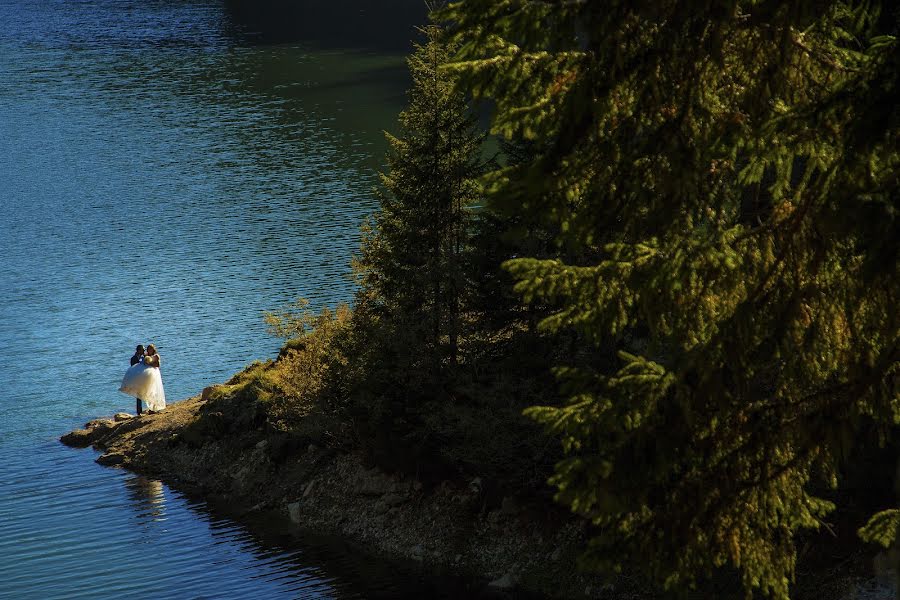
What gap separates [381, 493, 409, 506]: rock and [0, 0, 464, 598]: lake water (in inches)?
74.2

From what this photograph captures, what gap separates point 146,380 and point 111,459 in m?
3.13

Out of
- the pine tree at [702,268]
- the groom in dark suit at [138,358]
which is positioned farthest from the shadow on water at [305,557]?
the pine tree at [702,268]

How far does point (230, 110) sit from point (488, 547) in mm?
61219

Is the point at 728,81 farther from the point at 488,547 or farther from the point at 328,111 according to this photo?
the point at 328,111

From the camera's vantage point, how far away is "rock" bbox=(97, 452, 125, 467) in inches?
1412

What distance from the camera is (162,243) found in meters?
56.5

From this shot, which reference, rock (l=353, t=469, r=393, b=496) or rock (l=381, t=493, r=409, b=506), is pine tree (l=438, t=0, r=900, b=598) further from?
rock (l=353, t=469, r=393, b=496)

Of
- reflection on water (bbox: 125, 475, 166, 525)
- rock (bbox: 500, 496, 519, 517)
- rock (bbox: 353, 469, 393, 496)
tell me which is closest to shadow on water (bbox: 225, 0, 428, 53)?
reflection on water (bbox: 125, 475, 166, 525)

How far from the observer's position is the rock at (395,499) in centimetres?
2991

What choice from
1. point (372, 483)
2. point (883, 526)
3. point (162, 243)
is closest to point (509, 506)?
point (372, 483)

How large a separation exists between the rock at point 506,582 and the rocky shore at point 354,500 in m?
0.02

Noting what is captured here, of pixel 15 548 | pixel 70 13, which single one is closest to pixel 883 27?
pixel 15 548

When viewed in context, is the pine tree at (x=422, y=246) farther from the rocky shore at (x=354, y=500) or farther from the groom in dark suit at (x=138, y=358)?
the groom in dark suit at (x=138, y=358)

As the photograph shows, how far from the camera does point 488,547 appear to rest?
89.8 ft
